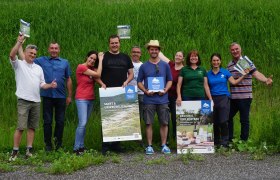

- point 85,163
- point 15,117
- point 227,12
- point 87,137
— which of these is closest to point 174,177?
point 85,163

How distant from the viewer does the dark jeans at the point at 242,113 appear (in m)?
8.22

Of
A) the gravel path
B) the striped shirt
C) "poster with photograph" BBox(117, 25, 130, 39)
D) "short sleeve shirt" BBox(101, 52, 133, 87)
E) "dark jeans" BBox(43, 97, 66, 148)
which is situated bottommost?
the gravel path

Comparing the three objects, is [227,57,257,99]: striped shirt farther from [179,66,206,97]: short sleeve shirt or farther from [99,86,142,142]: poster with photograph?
[99,86,142,142]: poster with photograph

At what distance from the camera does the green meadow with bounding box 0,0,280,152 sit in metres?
11.0

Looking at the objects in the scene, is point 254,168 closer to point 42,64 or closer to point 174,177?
point 174,177

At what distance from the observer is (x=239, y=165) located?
691 cm

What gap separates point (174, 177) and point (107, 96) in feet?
7.49

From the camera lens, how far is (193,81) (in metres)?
8.13

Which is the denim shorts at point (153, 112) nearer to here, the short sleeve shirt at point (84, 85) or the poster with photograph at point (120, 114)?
the poster with photograph at point (120, 114)

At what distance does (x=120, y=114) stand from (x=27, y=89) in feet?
5.34

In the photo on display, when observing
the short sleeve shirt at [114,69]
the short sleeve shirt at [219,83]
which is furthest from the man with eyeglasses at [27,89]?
the short sleeve shirt at [219,83]

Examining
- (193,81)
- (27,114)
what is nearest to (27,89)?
(27,114)

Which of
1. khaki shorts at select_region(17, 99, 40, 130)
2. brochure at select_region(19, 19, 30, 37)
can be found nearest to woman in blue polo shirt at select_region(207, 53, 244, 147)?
khaki shorts at select_region(17, 99, 40, 130)

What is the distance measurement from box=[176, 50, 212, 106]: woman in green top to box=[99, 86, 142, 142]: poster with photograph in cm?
79
